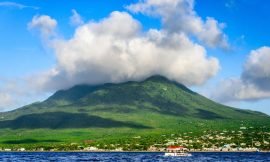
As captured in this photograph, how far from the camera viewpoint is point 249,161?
617 ft

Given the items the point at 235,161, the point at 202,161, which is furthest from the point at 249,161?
the point at 202,161

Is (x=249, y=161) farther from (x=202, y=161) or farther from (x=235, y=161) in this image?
(x=202, y=161)

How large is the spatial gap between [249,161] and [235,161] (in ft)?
17.1

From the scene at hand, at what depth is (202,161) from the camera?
18275cm

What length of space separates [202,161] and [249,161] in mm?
19350

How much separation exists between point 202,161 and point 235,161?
15164 millimetres

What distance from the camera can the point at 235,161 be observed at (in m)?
190
